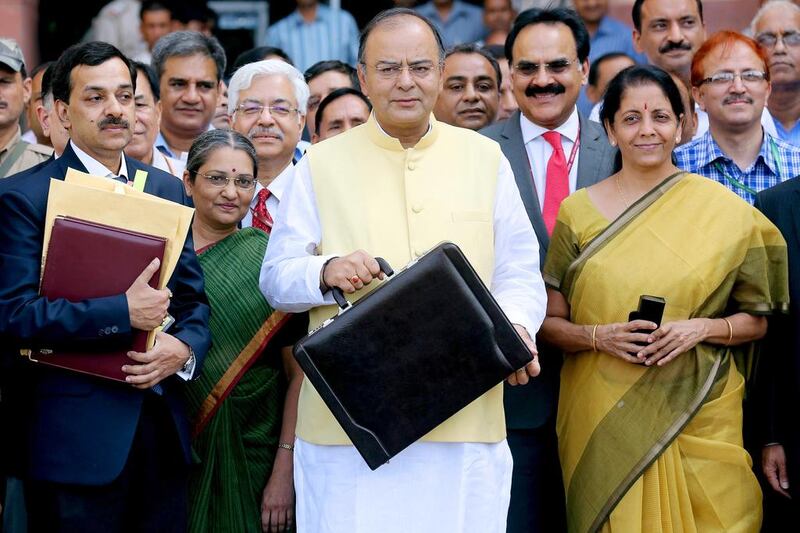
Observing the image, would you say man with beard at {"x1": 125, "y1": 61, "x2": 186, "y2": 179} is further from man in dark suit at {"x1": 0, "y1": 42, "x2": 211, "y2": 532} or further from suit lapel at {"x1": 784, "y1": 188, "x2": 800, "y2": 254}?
suit lapel at {"x1": 784, "y1": 188, "x2": 800, "y2": 254}

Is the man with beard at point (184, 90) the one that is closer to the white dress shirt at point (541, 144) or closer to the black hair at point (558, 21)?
the black hair at point (558, 21)

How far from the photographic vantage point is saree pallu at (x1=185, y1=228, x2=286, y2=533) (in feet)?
13.8

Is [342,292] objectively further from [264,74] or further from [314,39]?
[314,39]

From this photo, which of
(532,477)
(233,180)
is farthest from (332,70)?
(532,477)

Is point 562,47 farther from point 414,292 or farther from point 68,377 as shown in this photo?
point 68,377

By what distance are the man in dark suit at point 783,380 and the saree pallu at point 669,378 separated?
119mm

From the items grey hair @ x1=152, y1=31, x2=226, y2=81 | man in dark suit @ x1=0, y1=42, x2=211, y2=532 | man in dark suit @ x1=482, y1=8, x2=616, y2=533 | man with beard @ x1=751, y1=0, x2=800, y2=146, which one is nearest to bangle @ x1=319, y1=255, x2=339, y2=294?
man in dark suit @ x1=0, y1=42, x2=211, y2=532

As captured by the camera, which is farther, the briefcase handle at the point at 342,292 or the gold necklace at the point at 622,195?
the gold necklace at the point at 622,195

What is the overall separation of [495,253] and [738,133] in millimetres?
1770

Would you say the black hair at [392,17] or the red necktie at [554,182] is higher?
the black hair at [392,17]

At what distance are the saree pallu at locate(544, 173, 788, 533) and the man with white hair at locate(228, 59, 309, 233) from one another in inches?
58.7

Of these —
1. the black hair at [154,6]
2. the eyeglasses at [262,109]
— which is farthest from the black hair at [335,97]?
the black hair at [154,6]

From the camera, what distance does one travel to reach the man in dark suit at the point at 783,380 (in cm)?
427

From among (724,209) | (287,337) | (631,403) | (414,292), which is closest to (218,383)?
(287,337)
